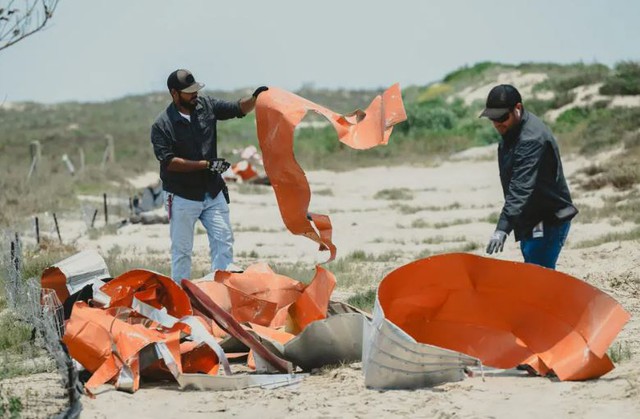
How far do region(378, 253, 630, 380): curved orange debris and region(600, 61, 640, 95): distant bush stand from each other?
29166 millimetres

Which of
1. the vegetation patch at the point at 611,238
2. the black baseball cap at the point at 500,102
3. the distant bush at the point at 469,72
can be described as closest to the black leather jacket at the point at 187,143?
the black baseball cap at the point at 500,102

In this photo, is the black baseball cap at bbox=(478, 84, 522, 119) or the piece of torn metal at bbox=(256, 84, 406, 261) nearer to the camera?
the black baseball cap at bbox=(478, 84, 522, 119)

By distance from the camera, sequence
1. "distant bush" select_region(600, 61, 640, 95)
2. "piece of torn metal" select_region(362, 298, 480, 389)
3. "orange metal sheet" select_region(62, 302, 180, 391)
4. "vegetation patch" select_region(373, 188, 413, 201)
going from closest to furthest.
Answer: "piece of torn metal" select_region(362, 298, 480, 389)
"orange metal sheet" select_region(62, 302, 180, 391)
"vegetation patch" select_region(373, 188, 413, 201)
"distant bush" select_region(600, 61, 640, 95)

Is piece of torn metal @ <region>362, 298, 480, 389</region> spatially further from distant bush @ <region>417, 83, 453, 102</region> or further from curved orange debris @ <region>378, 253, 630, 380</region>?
distant bush @ <region>417, 83, 453, 102</region>

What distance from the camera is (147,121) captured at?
229ft

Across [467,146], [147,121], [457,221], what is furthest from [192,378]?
[147,121]

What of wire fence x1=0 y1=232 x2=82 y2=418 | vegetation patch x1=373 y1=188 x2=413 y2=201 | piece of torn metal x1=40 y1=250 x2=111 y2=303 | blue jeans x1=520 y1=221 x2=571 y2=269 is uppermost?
blue jeans x1=520 y1=221 x2=571 y2=269

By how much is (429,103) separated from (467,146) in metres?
12.7

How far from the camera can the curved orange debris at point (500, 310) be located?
20.1ft

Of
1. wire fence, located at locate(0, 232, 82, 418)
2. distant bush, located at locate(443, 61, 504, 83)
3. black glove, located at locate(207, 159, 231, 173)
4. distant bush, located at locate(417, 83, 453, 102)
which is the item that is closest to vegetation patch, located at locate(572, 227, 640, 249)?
black glove, located at locate(207, 159, 231, 173)

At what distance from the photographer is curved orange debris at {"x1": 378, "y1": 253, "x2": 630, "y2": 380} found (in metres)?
6.13

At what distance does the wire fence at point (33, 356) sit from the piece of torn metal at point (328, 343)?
1370 mm

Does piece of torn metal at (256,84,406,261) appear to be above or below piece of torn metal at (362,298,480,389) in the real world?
above

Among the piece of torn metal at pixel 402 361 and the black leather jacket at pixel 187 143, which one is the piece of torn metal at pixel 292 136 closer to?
the black leather jacket at pixel 187 143
